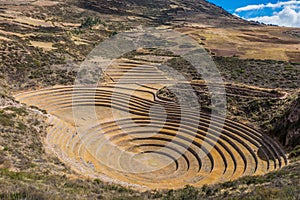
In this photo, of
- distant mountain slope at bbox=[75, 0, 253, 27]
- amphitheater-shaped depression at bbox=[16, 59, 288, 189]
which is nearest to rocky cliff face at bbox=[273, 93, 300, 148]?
amphitheater-shaped depression at bbox=[16, 59, 288, 189]

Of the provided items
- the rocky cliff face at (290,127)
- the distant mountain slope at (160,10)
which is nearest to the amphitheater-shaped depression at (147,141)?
the rocky cliff face at (290,127)

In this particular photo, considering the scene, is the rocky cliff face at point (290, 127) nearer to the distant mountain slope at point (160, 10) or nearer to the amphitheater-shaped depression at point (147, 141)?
the amphitheater-shaped depression at point (147, 141)

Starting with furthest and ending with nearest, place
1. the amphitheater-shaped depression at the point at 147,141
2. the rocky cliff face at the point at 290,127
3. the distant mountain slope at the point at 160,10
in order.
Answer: the distant mountain slope at the point at 160,10 → the rocky cliff face at the point at 290,127 → the amphitheater-shaped depression at the point at 147,141

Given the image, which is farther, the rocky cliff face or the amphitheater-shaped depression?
the rocky cliff face

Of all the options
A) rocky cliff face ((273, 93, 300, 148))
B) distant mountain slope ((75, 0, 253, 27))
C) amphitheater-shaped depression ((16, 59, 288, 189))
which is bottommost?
amphitheater-shaped depression ((16, 59, 288, 189))

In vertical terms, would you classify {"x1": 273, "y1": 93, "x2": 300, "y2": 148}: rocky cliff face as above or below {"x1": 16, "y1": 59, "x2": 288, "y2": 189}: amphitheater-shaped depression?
above

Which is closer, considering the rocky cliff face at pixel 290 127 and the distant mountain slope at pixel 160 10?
the rocky cliff face at pixel 290 127

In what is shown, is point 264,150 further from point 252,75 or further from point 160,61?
point 160,61

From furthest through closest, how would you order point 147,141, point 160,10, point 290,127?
point 160,10, point 147,141, point 290,127

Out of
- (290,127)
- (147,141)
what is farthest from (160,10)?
(290,127)

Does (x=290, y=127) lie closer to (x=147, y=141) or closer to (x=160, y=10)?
(x=147, y=141)

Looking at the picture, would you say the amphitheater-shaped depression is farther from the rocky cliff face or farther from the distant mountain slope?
the distant mountain slope
